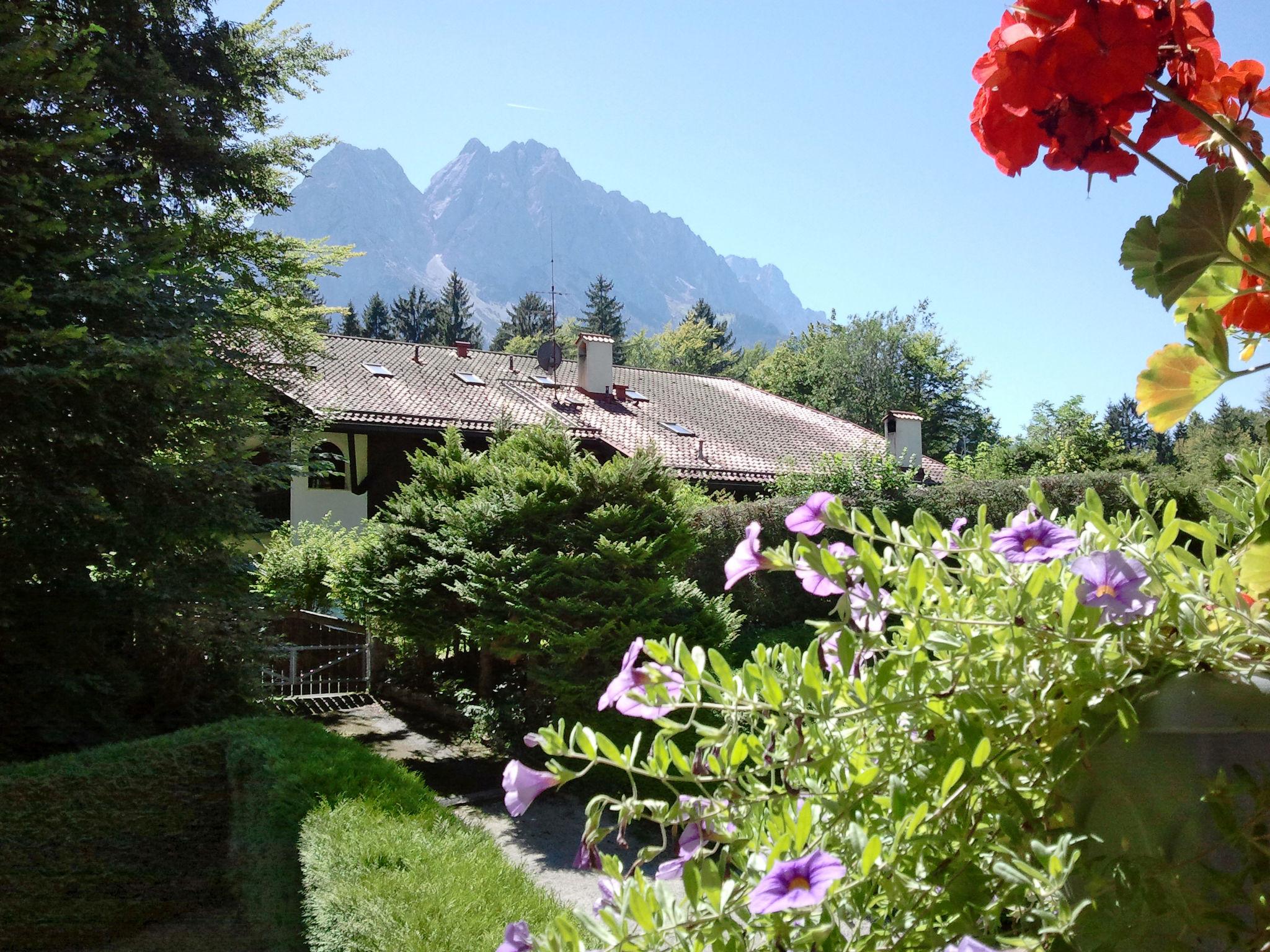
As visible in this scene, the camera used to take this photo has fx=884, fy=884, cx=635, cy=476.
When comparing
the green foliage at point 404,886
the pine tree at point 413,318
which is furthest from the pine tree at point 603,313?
the green foliage at point 404,886

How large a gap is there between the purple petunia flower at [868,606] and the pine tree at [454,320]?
190ft

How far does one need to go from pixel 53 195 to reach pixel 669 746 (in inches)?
306

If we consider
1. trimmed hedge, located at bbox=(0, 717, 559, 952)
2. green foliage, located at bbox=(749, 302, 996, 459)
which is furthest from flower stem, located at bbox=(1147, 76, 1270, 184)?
green foliage, located at bbox=(749, 302, 996, 459)

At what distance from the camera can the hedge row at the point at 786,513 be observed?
516 inches

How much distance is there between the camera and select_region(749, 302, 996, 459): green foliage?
38844mm

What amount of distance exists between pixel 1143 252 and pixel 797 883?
2.11 ft

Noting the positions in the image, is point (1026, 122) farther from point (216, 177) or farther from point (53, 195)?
point (216, 177)

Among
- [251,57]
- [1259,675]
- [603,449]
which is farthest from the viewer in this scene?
[603,449]

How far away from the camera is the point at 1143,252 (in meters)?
0.82

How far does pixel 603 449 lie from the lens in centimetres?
1791

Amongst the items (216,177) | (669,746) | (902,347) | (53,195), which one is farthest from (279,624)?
(902,347)

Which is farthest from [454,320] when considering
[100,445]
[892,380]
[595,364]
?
[100,445]

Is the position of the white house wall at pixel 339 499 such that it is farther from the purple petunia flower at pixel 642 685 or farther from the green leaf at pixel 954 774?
the green leaf at pixel 954 774

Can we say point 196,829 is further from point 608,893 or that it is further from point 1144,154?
point 1144,154
